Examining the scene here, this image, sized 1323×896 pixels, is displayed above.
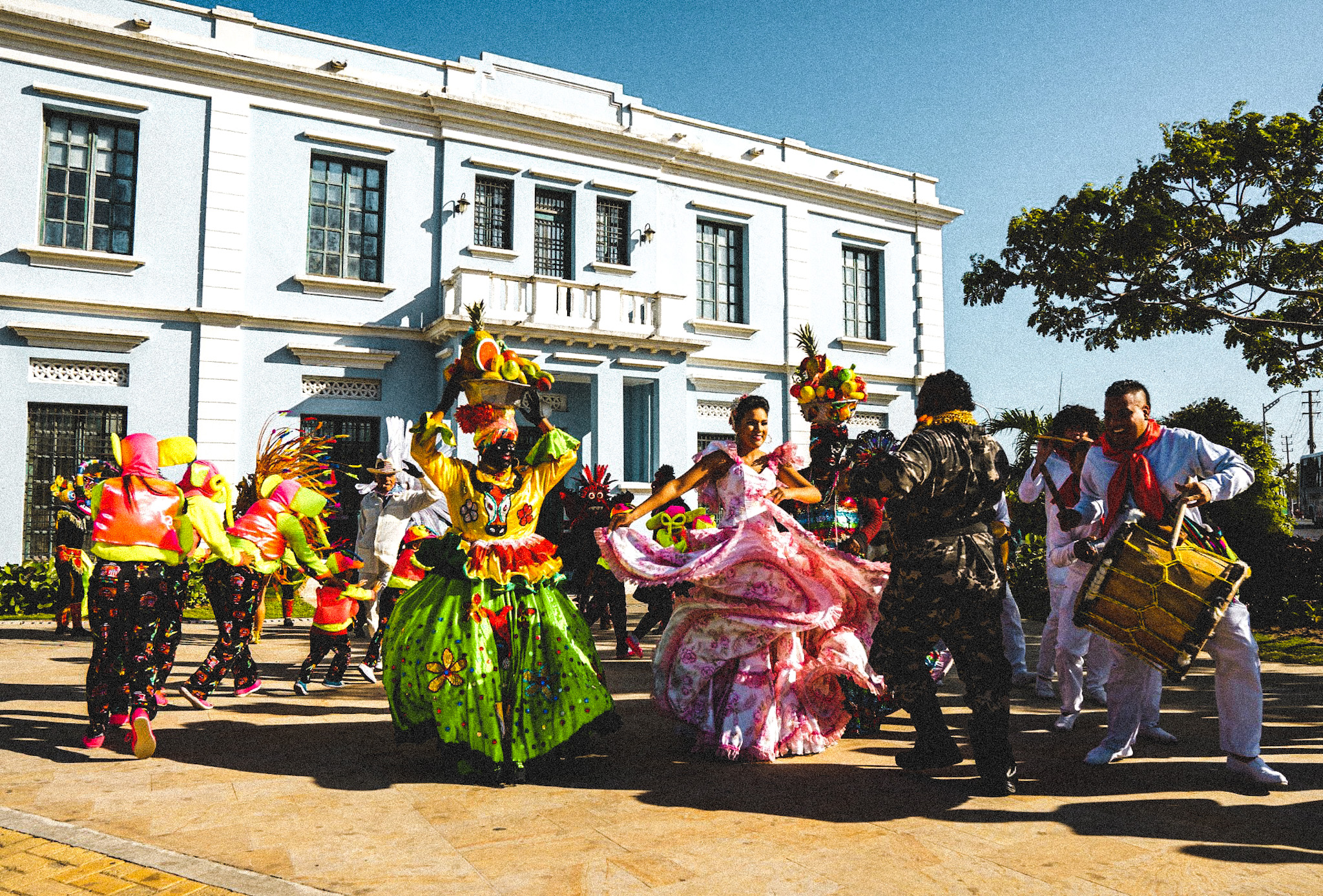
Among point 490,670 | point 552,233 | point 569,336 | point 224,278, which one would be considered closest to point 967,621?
point 490,670

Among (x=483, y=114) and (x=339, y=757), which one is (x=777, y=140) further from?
(x=339, y=757)

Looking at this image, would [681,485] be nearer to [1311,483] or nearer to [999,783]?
[999,783]

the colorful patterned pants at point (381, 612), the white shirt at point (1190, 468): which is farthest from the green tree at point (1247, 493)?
the colorful patterned pants at point (381, 612)

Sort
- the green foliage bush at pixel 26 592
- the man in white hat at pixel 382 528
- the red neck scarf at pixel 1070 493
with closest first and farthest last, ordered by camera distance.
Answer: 1. the red neck scarf at pixel 1070 493
2. the man in white hat at pixel 382 528
3. the green foliage bush at pixel 26 592

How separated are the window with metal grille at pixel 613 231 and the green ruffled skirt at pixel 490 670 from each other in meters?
14.3

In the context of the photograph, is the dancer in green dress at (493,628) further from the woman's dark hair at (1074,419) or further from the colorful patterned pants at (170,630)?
the woman's dark hair at (1074,419)

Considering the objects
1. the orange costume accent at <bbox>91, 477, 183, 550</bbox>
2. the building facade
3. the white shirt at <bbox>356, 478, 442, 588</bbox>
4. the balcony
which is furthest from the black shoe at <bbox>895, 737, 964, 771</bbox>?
the building facade

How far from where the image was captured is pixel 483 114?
17.0 meters

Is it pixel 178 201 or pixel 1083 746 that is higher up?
pixel 178 201

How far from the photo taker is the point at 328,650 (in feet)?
23.3

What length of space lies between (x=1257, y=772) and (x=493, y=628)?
368 centimetres

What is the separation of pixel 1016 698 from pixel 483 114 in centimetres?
1453

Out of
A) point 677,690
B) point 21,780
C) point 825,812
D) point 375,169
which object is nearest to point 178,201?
point 375,169

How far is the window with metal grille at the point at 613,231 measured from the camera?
720 inches
